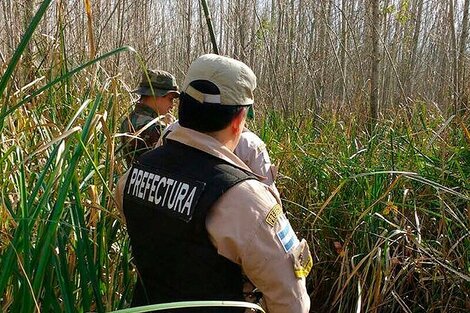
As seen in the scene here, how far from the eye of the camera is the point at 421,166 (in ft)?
8.16

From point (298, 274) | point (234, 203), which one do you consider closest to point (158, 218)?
point (234, 203)

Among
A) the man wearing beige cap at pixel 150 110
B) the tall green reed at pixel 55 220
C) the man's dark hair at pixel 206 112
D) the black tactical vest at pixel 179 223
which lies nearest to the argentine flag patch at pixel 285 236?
the black tactical vest at pixel 179 223

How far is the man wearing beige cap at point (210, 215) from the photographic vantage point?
3.55ft

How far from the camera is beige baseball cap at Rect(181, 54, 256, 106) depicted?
3.92 feet

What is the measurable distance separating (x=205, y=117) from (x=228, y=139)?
0.08 meters

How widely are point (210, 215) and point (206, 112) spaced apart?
0.79 ft

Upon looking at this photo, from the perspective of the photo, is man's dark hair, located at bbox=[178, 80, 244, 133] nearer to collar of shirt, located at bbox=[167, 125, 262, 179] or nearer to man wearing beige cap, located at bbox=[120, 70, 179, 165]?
collar of shirt, located at bbox=[167, 125, 262, 179]

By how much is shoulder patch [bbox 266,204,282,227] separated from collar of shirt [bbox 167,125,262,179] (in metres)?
0.13

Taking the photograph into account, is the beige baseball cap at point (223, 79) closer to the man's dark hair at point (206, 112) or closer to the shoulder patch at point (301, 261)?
the man's dark hair at point (206, 112)

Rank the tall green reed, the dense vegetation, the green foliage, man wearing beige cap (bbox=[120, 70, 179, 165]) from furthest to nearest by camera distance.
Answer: man wearing beige cap (bbox=[120, 70, 179, 165]), the green foliage, the dense vegetation, the tall green reed

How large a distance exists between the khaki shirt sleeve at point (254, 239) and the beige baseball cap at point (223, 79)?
0.21 meters

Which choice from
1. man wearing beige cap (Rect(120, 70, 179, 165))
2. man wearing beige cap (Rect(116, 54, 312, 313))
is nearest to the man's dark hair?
man wearing beige cap (Rect(116, 54, 312, 313))

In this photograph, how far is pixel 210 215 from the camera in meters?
1.10

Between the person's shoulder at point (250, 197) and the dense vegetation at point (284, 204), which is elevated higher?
the person's shoulder at point (250, 197)
